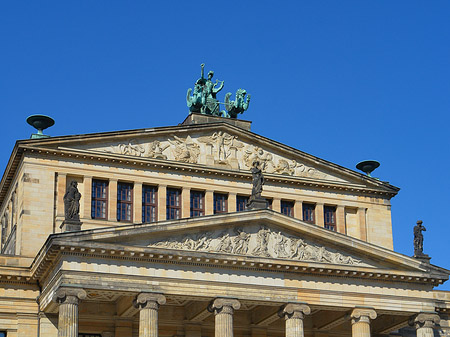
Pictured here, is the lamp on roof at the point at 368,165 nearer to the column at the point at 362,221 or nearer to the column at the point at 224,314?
the column at the point at 362,221

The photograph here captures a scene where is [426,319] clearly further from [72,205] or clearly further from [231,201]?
[72,205]

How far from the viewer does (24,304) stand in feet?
133

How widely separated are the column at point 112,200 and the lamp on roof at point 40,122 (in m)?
4.12

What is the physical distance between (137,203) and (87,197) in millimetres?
2656

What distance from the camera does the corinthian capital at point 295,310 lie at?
4028 cm

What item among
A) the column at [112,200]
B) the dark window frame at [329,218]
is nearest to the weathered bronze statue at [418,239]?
the dark window frame at [329,218]

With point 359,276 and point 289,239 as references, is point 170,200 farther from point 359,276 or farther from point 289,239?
point 359,276

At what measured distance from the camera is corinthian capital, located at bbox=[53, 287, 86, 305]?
36375mm

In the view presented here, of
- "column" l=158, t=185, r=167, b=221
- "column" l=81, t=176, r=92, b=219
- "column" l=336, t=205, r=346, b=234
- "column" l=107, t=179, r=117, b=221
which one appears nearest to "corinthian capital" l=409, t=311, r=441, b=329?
"column" l=336, t=205, r=346, b=234

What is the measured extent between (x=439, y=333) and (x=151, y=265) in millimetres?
17667

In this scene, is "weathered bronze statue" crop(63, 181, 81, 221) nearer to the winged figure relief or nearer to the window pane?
the winged figure relief

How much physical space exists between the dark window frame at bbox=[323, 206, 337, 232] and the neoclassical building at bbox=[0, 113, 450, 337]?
91mm

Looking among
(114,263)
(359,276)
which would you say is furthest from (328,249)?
(114,263)

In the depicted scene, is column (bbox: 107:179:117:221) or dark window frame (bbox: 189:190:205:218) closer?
column (bbox: 107:179:117:221)
